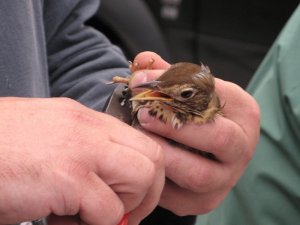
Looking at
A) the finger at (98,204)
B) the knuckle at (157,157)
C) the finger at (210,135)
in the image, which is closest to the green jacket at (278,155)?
the finger at (210,135)

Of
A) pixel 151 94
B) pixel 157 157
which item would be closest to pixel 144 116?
pixel 151 94

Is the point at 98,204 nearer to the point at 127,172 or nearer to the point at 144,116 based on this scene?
the point at 127,172

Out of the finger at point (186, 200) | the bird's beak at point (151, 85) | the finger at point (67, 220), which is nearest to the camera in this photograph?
the finger at point (67, 220)

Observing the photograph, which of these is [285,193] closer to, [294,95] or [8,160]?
[294,95]

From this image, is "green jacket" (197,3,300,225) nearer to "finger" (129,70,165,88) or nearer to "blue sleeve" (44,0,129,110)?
"blue sleeve" (44,0,129,110)

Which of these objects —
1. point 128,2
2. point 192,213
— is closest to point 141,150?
point 192,213

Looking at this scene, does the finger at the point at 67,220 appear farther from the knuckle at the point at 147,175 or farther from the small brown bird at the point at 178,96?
the small brown bird at the point at 178,96

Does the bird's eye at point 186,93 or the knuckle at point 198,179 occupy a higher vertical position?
the bird's eye at point 186,93
